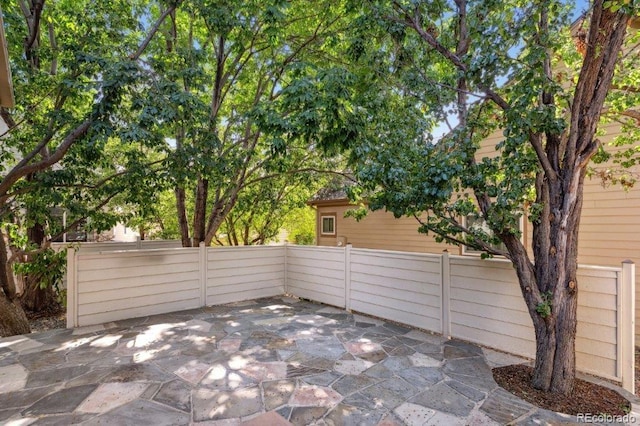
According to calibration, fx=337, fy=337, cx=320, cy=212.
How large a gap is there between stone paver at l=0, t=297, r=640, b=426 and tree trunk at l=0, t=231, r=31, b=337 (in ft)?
1.74

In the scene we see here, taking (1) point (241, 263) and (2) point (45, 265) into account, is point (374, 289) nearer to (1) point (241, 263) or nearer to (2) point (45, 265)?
(1) point (241, 263)

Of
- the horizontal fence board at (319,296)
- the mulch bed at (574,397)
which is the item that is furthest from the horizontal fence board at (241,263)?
the mulch bed at (574,397)

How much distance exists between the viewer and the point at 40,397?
306cm

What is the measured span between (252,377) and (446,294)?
2933 mm

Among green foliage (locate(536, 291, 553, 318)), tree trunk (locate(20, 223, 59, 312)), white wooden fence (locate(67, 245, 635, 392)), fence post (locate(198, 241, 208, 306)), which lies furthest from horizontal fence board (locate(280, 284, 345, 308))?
tree trunk (locate(20, 223, 59, 312))

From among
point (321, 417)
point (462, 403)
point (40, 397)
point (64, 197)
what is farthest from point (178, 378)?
point (64, 197)

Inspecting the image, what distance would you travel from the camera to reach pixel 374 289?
18.9 ft

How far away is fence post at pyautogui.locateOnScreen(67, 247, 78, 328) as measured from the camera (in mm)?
5070

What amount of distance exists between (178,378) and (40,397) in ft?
3.81

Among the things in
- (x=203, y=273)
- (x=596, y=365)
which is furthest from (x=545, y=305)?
(x=203, y=273)

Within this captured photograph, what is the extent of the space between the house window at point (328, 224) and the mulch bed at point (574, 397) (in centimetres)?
723

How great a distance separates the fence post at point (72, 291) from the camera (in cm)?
507

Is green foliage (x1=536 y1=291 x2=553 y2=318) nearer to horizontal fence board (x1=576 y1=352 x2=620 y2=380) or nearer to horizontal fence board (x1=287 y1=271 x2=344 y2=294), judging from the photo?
horizontal fence board (x1=576 y1=352 x2=620 y2=380)

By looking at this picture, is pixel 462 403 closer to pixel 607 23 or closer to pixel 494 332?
pixel 494 332
